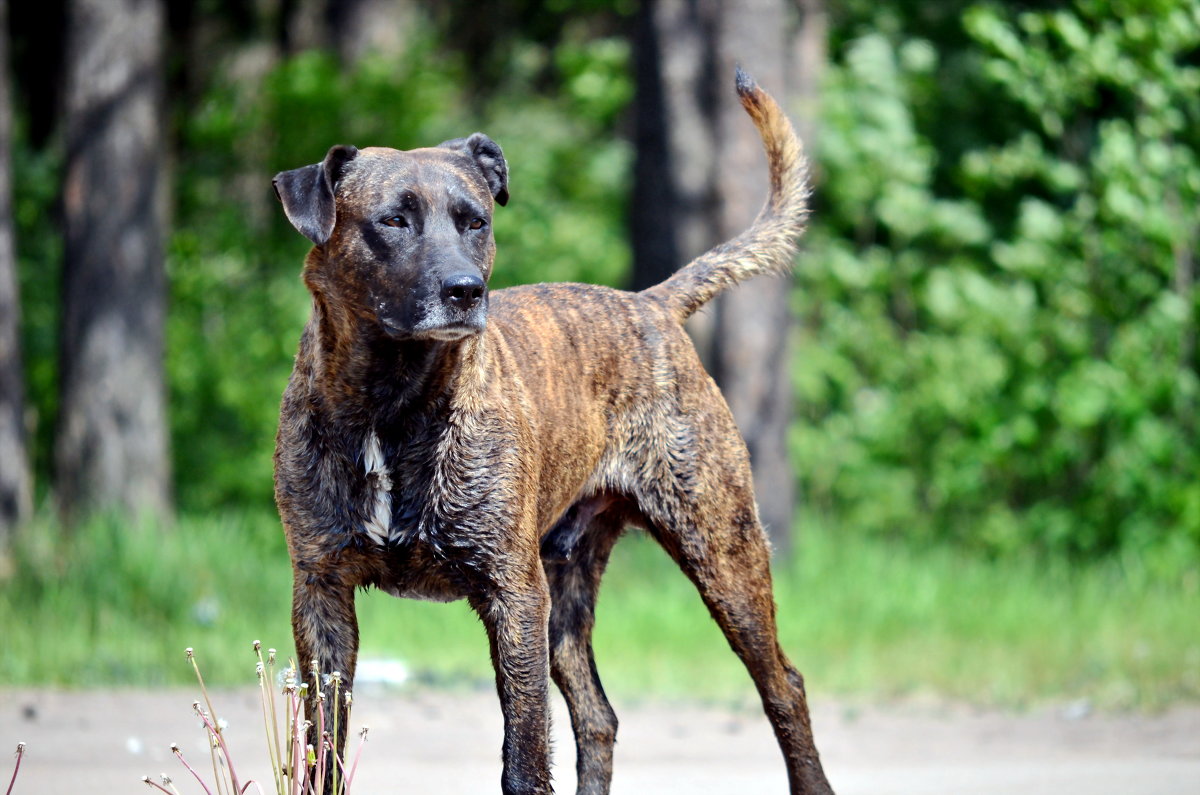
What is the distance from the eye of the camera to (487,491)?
152 inches

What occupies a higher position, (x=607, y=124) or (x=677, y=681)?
(x=607, y=124)

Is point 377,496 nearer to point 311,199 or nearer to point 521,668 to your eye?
point 521,668

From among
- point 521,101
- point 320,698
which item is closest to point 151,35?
point 320,698

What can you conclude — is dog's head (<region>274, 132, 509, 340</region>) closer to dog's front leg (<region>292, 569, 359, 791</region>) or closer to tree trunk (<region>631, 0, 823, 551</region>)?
dog's front leg (<region>292, 569, 359, 791</region>)

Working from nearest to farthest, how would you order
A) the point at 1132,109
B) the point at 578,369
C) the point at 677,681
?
the point at 578,369 → the point at 677,681 → the point at 1132,109

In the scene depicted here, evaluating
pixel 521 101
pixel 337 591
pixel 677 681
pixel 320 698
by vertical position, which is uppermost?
pixel 521 101

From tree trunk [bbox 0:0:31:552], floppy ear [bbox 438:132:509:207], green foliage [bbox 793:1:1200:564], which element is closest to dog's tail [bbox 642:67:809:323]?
floppy ear [bbox 438:132:509:207]

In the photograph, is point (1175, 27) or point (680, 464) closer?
point (680, 464)

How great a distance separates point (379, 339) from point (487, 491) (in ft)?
1.59

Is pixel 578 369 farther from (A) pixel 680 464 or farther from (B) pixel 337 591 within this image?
(B) pixel 337 591

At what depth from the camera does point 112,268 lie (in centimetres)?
957

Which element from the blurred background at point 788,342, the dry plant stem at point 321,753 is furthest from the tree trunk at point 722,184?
the dry plant stem at point 321,753

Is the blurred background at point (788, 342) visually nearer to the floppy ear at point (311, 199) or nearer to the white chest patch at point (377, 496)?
the white chest patch at point (377, 496)

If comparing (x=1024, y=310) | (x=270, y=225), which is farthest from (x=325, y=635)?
(x=270, y=225)
